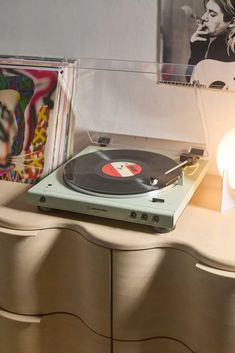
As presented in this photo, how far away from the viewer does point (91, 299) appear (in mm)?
1199

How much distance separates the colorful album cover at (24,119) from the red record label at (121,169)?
0.70 feet

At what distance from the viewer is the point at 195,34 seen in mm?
1290

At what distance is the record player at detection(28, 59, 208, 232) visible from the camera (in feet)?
3.72

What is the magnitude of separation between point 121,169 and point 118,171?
0.01m

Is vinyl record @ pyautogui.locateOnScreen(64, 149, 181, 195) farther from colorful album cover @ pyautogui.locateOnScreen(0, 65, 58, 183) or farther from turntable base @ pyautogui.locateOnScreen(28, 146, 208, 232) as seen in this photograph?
colorful album cover @ pyautogui.locateOnScreen(0, 65, 58, 183)

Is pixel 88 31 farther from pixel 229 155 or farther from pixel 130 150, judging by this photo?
pixel 229 155

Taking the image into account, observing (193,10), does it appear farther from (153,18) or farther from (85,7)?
(85,7)

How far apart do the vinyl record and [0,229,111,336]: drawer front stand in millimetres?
129

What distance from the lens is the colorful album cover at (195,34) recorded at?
1257 millimetres

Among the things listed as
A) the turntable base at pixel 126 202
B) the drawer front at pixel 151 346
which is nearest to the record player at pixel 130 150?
the turntable base at pixel 126 202

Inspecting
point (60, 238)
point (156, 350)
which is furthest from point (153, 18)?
point (156, 350)

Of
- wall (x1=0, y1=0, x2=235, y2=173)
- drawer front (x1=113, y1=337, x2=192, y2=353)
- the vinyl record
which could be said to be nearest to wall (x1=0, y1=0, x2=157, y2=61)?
wall (x1=0, y1=0, x2=235, y2=173)

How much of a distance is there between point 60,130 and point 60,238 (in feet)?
1.09

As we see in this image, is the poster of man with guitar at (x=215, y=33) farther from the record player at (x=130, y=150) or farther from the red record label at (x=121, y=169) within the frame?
the red record label at (x=121, y=169)
